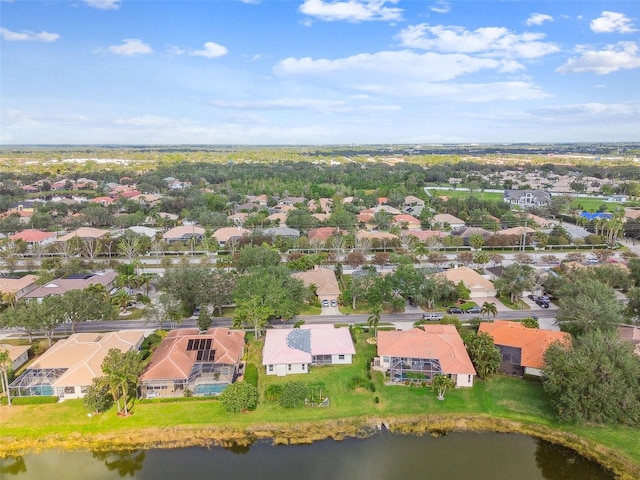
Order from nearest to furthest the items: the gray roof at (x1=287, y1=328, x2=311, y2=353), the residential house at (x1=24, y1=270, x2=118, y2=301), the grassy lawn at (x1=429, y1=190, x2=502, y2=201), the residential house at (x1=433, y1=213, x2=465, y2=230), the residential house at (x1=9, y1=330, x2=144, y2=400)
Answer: the residential house at (x1=9, y1=330, x2=144, y2=400) → the gray roof at (x1=287, y1=328, x2=311, y2=353) → the residential house at (x1=24, y1=270, x2=118, y2=301) → the residential house at (x1=433, y1=213, x2=465, y2=230) → the grassy lawn at (x1=429, y1=190, x2=502, y2=201)

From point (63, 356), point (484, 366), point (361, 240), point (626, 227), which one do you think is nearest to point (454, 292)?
point (484, 366)

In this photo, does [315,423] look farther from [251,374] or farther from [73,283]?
[73,283]

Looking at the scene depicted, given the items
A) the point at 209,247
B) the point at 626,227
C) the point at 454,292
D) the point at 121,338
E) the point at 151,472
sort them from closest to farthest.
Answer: the point at 151,472 < the point at 121,338 < the point at 454,292 < the point at 209,247 < the point at 626,227

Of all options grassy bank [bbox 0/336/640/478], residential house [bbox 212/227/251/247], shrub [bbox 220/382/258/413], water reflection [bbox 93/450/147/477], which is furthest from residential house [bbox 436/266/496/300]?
residential house [bbox 212/227/251/247]

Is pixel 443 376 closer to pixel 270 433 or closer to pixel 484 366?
pixel 484 366

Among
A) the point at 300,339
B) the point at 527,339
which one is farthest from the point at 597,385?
the point at 300,339

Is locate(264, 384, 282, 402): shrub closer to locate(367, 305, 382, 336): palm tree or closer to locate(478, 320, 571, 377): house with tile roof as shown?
locate(367, 305, 382, 336): palm tree
